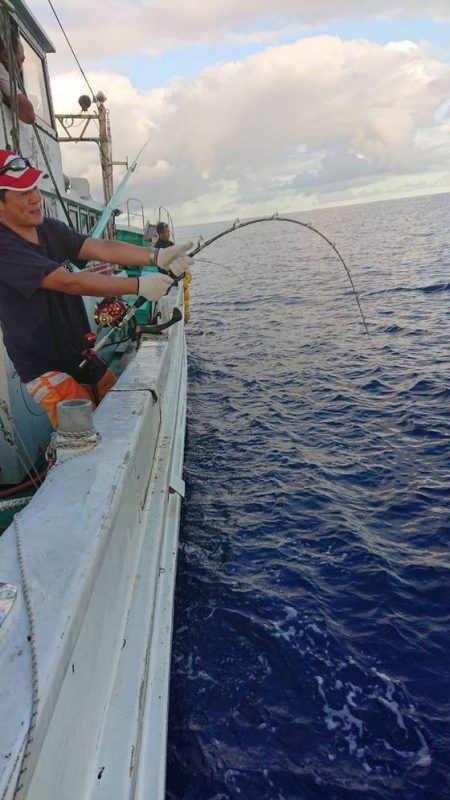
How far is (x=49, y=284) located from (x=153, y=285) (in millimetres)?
605

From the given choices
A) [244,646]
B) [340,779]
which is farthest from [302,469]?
[340,779]

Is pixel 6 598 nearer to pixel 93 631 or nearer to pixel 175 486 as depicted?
pixel 93 631

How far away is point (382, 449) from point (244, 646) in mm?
3817

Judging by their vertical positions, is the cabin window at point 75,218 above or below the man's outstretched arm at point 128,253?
above

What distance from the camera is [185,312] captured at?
12219 mm

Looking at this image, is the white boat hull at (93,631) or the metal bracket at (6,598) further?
the metal bracket at (6,598)

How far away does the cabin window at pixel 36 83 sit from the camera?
728 centimetres

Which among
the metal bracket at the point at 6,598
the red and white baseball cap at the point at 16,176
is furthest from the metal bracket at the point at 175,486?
the metal bracket at the point at 6,598

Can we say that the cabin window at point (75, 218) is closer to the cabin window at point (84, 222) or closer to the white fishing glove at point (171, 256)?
the cabin window at point (84, 222)

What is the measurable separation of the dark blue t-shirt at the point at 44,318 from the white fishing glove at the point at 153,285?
21.7 inches

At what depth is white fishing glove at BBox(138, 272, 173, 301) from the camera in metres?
3.21

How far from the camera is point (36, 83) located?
774 centimetres

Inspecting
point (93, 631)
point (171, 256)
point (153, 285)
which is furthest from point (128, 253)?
point (93, 631)

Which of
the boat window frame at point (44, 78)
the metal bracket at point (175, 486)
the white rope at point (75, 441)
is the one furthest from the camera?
the boat window frame at point (44, 78)
